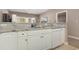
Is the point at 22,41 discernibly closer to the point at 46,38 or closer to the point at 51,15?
the point at 46,38

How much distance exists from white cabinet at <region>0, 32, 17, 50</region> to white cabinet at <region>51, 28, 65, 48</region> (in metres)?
0.41

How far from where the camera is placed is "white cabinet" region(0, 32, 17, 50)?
964mm

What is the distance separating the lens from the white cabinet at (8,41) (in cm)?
96

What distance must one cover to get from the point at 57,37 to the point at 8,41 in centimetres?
53

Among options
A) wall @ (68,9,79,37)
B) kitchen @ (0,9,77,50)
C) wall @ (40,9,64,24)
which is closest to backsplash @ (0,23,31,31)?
kitchen @ (0,9,77,50)

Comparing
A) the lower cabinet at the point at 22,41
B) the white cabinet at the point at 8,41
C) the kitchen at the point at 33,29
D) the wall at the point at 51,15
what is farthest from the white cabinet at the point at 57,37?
the white cabinet at the point at 8,41

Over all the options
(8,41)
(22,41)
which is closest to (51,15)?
(22,41)

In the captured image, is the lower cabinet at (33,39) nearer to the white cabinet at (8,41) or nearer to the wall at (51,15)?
the white cabinet at (8,41)

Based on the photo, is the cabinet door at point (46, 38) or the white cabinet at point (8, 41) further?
the cabinet door at point (46, 38)

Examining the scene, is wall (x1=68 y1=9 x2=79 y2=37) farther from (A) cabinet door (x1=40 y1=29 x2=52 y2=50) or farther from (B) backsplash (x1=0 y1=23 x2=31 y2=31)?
(B) backsplash (x1=0 y1=23 x2=31 y2=31)

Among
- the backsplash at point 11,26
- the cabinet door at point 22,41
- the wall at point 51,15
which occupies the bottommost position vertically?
the cabinet door at point 22,41

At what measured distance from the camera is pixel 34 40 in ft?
3.47
